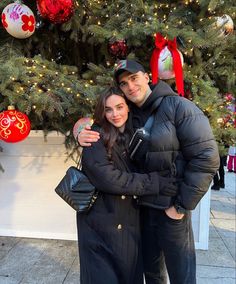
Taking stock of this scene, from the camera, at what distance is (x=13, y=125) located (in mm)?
3062

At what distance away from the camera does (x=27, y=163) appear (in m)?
4.44

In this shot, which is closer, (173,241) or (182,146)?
(182,146)

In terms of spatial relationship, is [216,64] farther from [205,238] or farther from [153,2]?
[205,238]

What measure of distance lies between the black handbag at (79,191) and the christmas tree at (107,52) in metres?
1.00

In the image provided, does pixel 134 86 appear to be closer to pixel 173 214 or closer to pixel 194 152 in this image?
pixel 194 152

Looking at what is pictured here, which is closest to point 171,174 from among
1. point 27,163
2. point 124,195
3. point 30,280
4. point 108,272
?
point 124,195

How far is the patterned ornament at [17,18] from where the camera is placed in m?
3.34

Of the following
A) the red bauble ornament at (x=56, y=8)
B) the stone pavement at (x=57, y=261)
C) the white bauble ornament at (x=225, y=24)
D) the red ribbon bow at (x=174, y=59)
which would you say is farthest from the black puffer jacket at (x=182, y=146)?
the stone pavement at (x=57, y=261)

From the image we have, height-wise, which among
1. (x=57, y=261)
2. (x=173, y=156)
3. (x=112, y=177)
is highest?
(x=173, y=156)

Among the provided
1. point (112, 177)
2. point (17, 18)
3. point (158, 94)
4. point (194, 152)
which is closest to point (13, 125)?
point (17, 18)

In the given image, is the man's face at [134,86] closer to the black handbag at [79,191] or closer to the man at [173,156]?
the man at [173,156]

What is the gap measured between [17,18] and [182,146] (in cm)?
219

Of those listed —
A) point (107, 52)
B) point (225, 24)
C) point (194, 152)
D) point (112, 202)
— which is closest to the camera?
point (194, 152)

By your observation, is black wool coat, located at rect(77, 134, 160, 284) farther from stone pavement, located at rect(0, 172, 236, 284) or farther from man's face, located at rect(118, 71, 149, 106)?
stone pavement, located at rect(0, 172, 236, 284)
